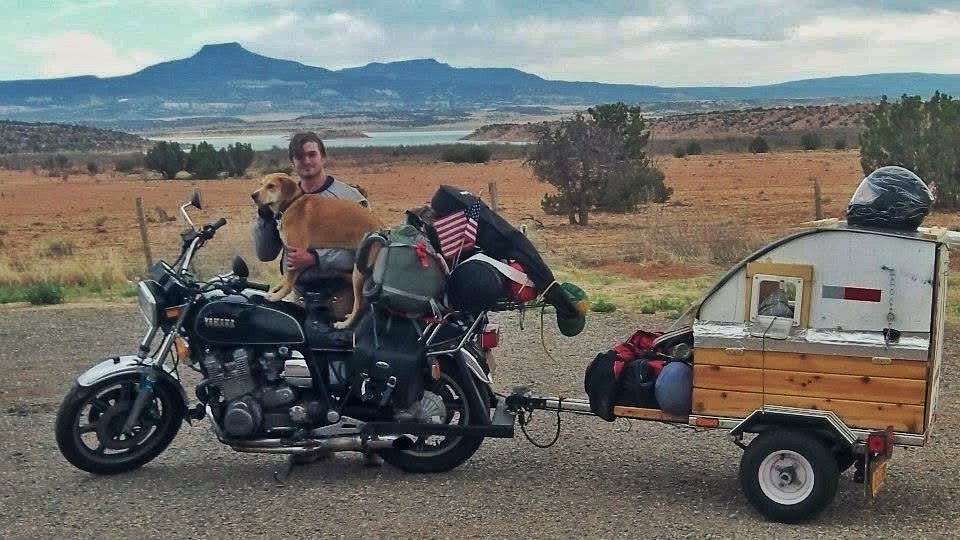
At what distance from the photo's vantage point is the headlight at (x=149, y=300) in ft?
20.1

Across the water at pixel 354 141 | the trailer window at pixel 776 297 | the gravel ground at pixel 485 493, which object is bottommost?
the water at pixel 354 141

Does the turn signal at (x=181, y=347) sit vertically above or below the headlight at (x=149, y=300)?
below

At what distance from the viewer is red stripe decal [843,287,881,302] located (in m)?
5.16

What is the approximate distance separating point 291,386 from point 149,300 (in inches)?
35.4

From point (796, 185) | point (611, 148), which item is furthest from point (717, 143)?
point (611, 148)

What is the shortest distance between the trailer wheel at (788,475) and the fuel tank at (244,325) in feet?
8.00

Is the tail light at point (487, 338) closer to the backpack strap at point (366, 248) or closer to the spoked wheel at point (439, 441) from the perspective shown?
the spoked wheel at point (439, 441)

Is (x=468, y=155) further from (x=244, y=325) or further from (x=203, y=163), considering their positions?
(x=244, y=325)

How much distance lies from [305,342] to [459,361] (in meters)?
0.84

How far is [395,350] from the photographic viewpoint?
5.98 m

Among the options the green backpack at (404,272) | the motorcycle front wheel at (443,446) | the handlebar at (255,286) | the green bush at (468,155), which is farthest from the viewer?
the green bush at (468,155)

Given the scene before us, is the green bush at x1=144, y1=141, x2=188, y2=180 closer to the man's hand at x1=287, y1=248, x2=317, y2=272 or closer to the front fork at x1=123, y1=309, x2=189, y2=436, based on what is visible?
the front fork at x1=123, y1=309, x2=189, y2=436

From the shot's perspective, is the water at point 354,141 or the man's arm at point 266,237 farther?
the water at point 354,141

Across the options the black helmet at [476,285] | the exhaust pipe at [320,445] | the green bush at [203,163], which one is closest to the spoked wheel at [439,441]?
the exhaust pipe at [320,445]
